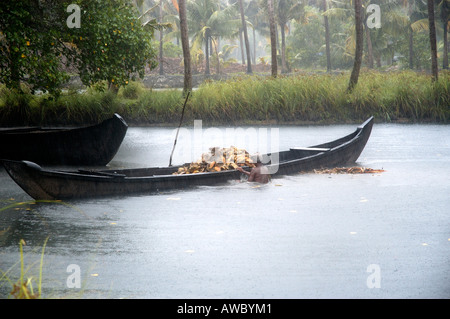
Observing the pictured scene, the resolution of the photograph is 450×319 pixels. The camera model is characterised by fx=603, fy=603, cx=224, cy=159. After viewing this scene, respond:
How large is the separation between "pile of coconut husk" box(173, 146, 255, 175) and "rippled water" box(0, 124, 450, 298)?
1.48 feet

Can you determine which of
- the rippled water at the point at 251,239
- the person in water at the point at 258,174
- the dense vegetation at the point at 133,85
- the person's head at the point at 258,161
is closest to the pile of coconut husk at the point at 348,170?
the rippled water at the point at 251,239

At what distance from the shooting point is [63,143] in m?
16.1

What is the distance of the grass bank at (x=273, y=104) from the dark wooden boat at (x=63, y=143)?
930cm

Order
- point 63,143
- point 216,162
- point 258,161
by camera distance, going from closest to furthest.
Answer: point 216,162 < point 258,161 < point 63,143

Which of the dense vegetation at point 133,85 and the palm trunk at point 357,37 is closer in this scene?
the dense vegetation at point 133,85

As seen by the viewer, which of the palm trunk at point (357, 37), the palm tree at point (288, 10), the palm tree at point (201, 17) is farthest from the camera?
the palm tree at point (201, 17)

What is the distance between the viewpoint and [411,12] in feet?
178

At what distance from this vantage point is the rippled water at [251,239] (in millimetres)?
6531

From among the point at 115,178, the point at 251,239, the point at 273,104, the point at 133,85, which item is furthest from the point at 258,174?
the point at 133,85

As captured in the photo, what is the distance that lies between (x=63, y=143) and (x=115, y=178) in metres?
5.34

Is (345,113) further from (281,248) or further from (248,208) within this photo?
(281,248)

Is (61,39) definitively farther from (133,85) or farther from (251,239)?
(251,239)

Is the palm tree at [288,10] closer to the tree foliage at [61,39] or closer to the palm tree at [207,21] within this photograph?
the palm tree at [207,21]
